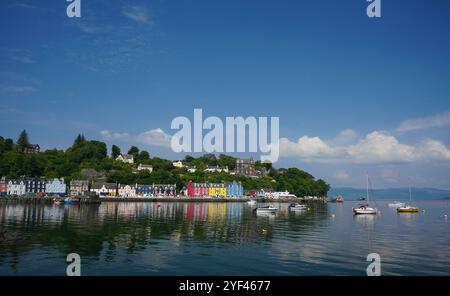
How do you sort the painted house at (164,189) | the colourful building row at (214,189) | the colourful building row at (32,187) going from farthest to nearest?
the colourful building row at (214,189) → the painted house at (164,189) → the colourful building row at (32,187)

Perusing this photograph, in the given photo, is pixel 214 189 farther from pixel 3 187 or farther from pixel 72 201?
pixel 3 187

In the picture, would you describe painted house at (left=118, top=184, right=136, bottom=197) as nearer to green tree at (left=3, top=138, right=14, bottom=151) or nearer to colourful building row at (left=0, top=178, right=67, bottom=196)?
colourful building row at (left=0, top=178, right=67, bottom=196)

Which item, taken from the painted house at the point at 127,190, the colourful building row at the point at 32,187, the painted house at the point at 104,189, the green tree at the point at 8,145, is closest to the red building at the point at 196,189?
the painted house at the point at 127,190

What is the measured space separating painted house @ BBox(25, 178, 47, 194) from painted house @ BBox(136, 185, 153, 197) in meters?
34.3

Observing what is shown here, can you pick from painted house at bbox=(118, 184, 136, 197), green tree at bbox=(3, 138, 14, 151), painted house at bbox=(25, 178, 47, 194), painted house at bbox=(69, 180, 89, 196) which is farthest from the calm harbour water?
green tree at bbox=(3, 138, 14, 151)

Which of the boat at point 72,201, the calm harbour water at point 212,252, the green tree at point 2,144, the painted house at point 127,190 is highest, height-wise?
the green tree at point 2,144

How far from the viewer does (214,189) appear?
175250 millimetres

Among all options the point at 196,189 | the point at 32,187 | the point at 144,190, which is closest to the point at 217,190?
the point at 196,189

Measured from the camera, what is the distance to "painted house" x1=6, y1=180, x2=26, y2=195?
139000 millimetres

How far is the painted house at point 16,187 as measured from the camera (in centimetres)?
13900

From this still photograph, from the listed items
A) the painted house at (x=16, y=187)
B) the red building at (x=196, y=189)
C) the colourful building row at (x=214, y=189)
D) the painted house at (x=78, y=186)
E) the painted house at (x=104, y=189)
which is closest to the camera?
the painted house at (x=16, y=187)

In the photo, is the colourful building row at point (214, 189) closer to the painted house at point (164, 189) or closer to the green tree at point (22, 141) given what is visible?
the painted house at point (164, 189)

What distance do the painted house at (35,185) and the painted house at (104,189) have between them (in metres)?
17.2
